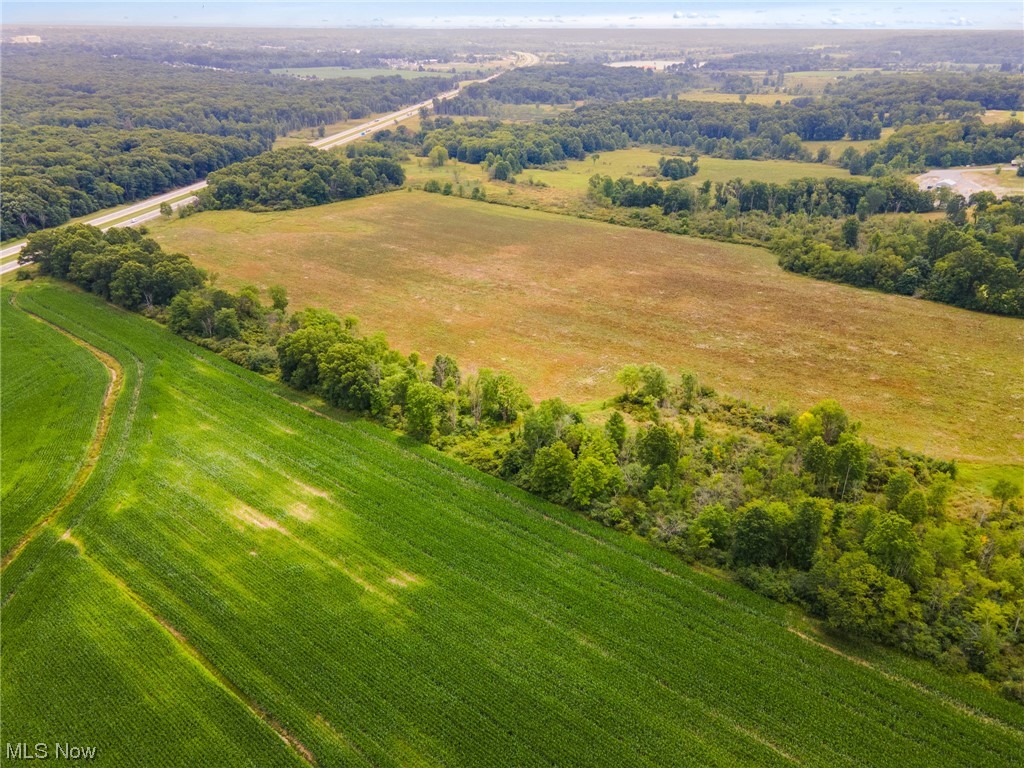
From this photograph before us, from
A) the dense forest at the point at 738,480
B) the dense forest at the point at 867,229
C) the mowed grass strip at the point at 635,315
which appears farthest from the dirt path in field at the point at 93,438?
the dense forest at the point at 867,229

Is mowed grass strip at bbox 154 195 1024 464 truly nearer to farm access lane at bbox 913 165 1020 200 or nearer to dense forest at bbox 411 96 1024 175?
farm access lane at bbox 913 165 1020 200

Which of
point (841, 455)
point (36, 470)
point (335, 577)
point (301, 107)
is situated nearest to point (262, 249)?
point (36, 470)

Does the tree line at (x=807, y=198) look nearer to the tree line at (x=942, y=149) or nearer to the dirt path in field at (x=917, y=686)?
the tree line at (x=942, y=149)

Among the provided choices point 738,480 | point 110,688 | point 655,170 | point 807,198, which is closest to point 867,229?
point 807,198

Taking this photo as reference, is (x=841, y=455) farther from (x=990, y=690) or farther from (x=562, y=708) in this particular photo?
(x=562, y=708)

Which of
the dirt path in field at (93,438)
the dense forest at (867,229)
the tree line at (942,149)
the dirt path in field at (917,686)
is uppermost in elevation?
the tree line at (942,149)
